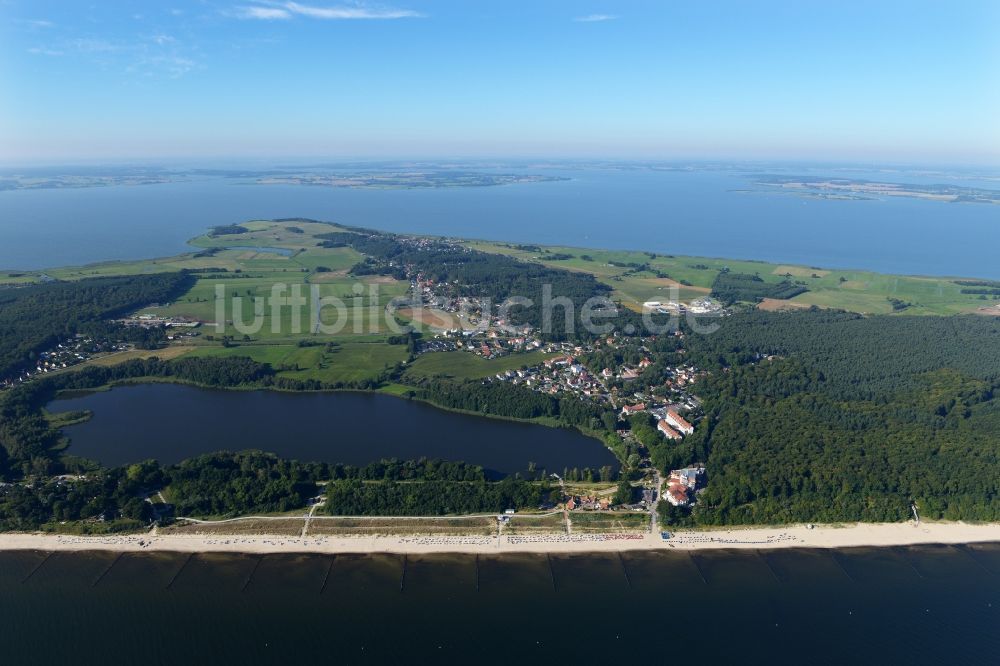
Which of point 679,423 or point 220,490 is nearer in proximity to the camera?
point 220,490

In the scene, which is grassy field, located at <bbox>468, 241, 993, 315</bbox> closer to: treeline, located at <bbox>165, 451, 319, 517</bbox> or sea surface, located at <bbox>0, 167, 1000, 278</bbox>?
sea surface, located at <bbox>0, 167, 1000, 278</bbox>

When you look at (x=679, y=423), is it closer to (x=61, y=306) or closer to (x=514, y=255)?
(x=61, y=306)

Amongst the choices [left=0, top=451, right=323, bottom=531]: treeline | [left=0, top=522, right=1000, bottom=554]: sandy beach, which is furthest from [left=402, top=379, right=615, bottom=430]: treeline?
[left=0, top=451, right=323, bottom=531]: treeline

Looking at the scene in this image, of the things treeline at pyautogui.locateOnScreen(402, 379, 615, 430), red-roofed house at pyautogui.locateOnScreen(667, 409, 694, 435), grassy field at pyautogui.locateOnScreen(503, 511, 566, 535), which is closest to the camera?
grassy field at pyautogui.locateOnScreen(503, 511, 566, 535)

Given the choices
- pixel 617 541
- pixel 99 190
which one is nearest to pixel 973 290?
pixel 617 541

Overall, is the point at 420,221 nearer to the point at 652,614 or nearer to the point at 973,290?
the point at 973,290

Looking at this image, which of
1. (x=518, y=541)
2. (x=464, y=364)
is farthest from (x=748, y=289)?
(x=518, y=541)
